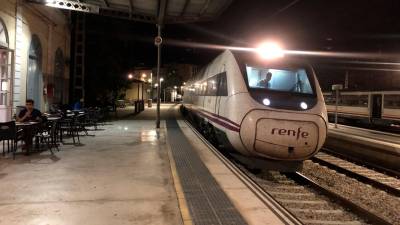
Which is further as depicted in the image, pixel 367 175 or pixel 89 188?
pixel 367 175

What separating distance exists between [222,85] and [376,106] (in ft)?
54.4

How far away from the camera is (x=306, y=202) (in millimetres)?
7062

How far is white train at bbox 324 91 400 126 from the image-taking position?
21719 mm

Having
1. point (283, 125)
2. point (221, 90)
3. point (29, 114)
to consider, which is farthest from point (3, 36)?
point (283, 125)

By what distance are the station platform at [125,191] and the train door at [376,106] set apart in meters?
16.6

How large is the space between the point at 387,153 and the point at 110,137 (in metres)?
8.73

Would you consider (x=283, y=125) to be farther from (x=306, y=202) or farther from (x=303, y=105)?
(x=306, y=202)

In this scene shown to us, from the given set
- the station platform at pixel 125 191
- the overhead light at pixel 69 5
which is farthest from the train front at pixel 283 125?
the overhead light at pixel 69 5

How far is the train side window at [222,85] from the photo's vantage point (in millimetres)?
9807

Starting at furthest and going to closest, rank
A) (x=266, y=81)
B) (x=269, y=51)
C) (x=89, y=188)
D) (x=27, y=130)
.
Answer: (x=269, y=51) → (x=27, y=130) → (x=266, y=81) → (x=89, y=188)

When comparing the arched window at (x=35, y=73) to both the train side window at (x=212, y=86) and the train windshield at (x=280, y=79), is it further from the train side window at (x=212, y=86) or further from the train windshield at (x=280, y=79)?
the train windshield at (x=280, y=79)

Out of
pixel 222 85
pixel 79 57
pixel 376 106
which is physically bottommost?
pixel 376 106

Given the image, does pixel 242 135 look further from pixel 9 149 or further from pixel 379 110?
pixel 379 110

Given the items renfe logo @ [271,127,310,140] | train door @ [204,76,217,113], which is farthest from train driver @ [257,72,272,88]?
train door @ [204,76,217,113]
